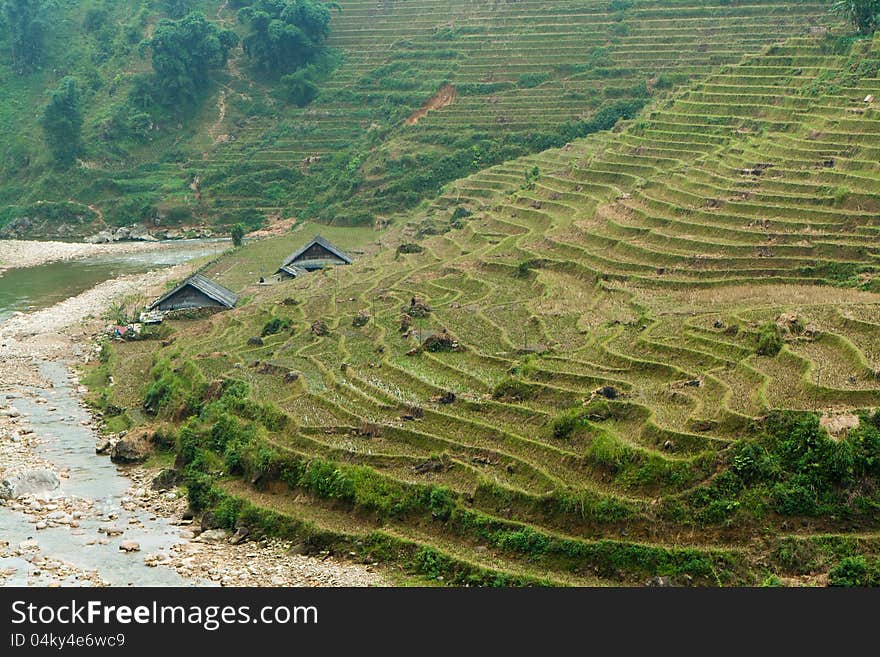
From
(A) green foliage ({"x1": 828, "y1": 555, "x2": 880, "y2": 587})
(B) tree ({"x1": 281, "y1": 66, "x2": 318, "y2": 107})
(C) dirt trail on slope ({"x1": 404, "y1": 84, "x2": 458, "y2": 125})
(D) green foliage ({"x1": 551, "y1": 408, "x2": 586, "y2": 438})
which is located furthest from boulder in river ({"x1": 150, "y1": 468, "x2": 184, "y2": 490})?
(B) tree ({"x1": 281, "y1": 66, "x2": 318, "y2": 107})

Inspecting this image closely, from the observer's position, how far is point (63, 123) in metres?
70.1

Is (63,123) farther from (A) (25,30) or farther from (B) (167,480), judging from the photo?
(B) (167,480)

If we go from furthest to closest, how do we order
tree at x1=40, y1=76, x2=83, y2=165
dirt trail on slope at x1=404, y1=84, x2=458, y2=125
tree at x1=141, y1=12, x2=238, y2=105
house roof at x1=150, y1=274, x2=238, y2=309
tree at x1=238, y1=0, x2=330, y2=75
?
tree at x1=238, y1=0, x2=330, y2=75 → tree at x1=141, y1=12, x2=238, y2=105 → tree at x1=40, y1=76, x2=83, y2=165 → dirt trail on slope at x1=404, y1=84, x2=458, y2=125 → house roof at x1=150, y1=274, x2=238, y2=309

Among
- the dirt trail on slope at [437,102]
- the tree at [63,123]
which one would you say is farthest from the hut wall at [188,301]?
the tree at [63,123]

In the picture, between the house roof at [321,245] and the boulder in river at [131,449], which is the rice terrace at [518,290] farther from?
the house roof at [321,245]

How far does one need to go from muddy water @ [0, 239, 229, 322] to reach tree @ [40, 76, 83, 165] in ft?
37.2

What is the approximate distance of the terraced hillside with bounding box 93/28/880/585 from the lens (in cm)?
2256

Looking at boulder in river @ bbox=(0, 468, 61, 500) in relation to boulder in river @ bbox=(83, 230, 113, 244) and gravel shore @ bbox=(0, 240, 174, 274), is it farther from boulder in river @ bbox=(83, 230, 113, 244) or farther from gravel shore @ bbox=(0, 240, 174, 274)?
boulder in river @ bbox=(83, 230, 113, 244)

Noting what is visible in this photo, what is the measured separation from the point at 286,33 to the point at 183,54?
640cm

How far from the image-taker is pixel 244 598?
1877 cm

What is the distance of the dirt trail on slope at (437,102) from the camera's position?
224 feet

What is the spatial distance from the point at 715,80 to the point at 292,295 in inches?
853

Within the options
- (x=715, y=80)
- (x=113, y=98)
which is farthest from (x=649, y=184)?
(x=113, y=98)

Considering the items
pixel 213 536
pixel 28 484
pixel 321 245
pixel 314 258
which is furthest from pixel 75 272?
pixel 213 536
